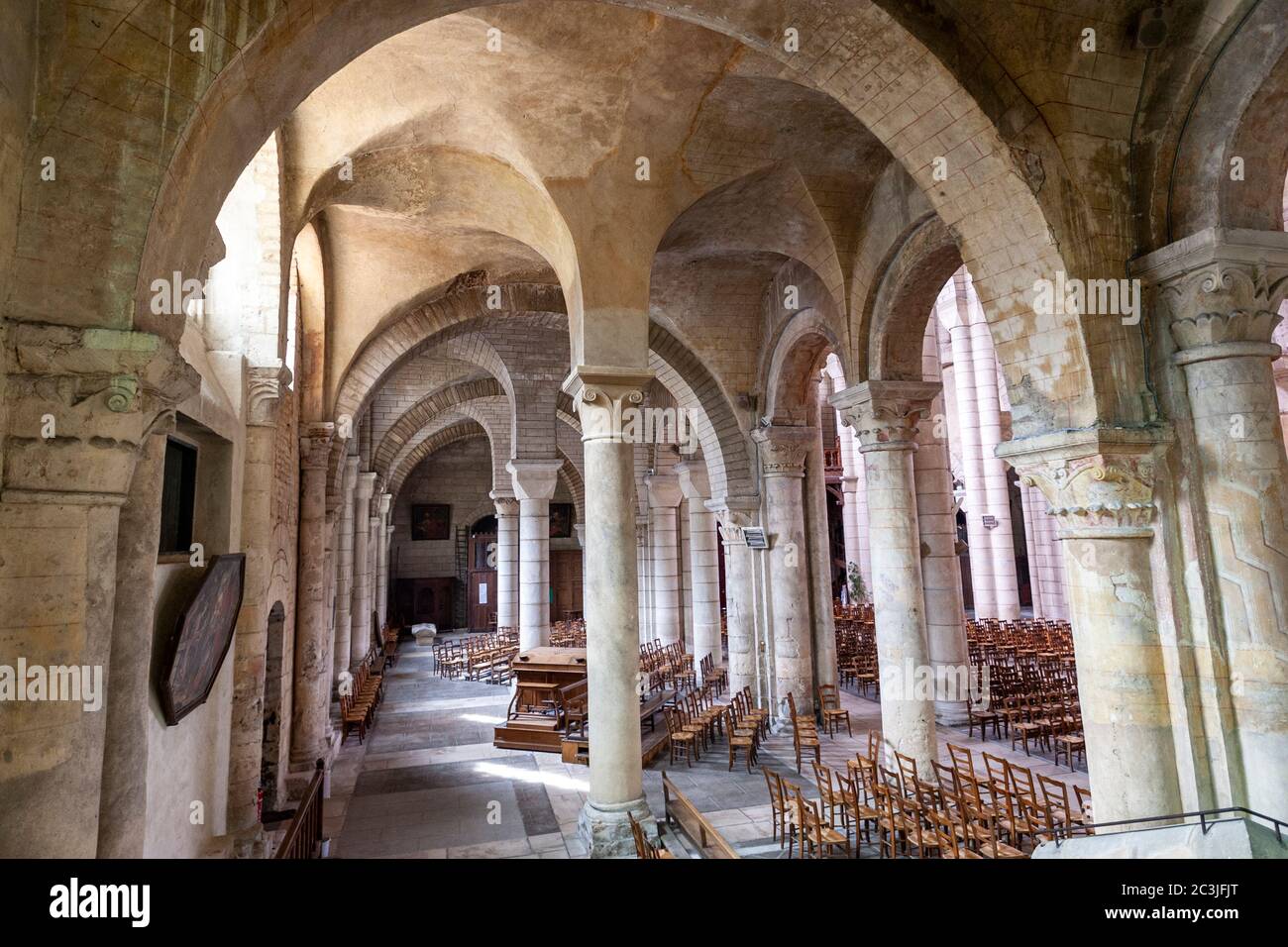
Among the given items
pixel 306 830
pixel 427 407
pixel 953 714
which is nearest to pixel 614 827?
pixel 306 830

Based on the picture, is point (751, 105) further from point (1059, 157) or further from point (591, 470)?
point (591, 470)

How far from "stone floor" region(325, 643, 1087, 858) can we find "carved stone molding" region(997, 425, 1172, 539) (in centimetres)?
385

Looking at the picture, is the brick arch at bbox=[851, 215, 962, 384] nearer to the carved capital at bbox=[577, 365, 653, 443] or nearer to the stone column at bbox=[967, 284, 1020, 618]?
the carved capital at bbox=[577, 365, 653, 443]

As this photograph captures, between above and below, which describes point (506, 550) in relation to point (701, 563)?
above

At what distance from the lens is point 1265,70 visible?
13.6 ft

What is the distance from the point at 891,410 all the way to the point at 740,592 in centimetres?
552

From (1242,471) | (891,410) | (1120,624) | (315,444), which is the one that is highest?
(315,444)

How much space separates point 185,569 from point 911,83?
6128mm

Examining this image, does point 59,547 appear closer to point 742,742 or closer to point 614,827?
point 614,827

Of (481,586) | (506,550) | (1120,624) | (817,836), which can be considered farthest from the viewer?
(481,586)

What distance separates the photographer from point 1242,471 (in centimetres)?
412

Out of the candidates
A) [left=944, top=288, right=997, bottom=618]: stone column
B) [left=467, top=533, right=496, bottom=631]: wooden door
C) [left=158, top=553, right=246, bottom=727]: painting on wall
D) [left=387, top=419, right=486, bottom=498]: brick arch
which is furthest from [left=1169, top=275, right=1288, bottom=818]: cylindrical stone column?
[left=467, top=533, right=496, bottom=631]: wooden door

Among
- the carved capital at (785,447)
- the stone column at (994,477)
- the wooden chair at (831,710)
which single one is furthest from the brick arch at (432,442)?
the stone column at (994,477)

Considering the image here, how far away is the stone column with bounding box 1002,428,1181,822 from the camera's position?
4.24m
